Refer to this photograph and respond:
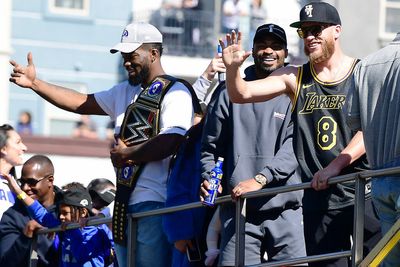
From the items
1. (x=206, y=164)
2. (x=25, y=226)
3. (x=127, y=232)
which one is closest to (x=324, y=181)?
(x=206, y=164)

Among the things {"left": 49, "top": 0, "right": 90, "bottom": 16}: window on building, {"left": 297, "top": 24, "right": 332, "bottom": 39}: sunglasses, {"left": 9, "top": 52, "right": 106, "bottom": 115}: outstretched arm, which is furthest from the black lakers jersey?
{"left": 49, "top": 0, "right": 90, "bottom": 16}: window on building

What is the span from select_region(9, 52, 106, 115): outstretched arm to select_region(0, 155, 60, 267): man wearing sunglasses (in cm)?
117

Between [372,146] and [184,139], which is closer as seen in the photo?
[372,146]

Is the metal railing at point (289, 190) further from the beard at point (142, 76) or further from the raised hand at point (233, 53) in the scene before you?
the beard at point (142, 76)

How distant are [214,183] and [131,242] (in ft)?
3.18

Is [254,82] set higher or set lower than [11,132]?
higher

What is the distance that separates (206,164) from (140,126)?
0.59 meters

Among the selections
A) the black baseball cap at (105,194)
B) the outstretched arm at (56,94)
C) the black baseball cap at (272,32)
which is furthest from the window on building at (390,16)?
the black baseball cap at (272,32)

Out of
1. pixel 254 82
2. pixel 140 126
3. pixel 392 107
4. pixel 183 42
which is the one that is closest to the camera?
pixel 392 107

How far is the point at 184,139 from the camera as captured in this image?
9.55 m

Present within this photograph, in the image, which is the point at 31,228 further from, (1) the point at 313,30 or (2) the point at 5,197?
(1) the point at 313,30

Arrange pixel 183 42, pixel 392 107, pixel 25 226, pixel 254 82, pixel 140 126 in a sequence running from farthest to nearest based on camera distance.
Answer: pixel 183 42 → pixel 25 226 → pixel 140 126 → pixel 254 82 → pixel 392 107

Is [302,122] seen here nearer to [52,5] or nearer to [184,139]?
[184,139]

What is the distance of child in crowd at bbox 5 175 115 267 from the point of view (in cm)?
1059
